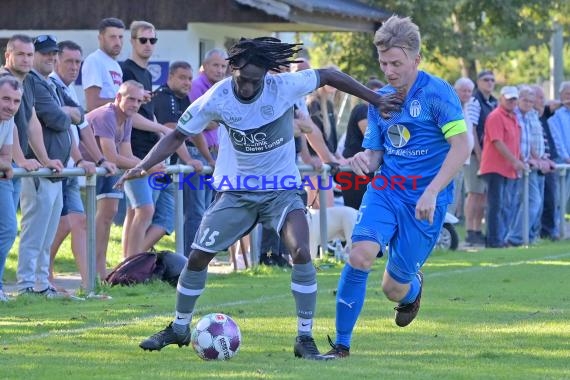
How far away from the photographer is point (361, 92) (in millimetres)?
8750

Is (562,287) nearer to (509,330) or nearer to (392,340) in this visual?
(509,330)

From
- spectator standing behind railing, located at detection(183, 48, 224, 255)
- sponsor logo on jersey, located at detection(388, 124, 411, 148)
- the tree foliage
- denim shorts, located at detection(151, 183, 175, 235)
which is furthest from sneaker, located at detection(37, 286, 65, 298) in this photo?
the tree foliage

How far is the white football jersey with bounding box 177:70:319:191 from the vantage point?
8609 millimetres

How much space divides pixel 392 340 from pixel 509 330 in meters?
1.01

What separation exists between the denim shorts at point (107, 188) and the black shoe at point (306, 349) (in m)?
4.91

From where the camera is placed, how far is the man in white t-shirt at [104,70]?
44.7 feet

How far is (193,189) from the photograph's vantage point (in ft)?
46.6

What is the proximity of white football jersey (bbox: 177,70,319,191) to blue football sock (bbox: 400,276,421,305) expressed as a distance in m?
1.10

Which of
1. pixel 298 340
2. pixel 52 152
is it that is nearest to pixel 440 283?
pixel 52 152

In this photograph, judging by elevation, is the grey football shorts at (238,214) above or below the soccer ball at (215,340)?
above

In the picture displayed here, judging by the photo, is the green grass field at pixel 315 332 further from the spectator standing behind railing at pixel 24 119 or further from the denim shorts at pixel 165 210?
the spectator standing behind railing at pixel 24 119

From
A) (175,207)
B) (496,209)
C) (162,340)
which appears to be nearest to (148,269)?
(175,207)

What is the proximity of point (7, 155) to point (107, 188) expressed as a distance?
77.3 inches

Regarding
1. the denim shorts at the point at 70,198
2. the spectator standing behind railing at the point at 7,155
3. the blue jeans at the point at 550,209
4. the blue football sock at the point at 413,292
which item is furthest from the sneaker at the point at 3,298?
the blue jeans at the point at 550,209
